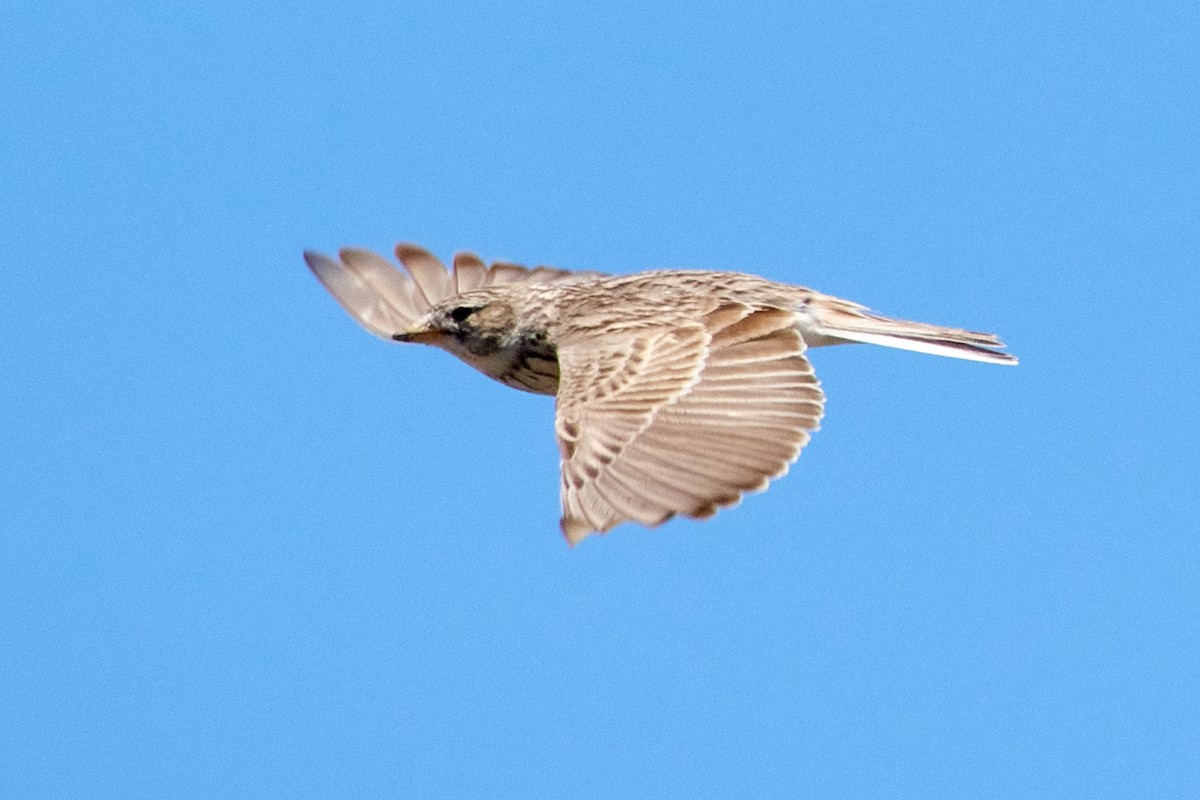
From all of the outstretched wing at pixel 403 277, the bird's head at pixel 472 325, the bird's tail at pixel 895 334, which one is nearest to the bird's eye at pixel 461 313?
the bird's head at pixel 472 325

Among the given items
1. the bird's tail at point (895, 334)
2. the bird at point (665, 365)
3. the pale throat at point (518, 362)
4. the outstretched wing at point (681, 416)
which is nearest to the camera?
the outstretched wing at point (681, 416)

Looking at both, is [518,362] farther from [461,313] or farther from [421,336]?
[421,336]

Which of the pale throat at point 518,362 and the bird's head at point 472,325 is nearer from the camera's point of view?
the pale throat at point 518,362

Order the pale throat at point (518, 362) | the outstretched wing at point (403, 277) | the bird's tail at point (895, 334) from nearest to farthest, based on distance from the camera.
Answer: the bird's tail at point (895, 334)
the pale throat at point (518, 362)
the outstretched wing at point (403, 277)

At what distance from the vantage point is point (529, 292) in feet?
35.8

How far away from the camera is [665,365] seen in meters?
9.30

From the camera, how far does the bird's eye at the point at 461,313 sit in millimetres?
10844

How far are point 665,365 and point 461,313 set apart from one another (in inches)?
76.1

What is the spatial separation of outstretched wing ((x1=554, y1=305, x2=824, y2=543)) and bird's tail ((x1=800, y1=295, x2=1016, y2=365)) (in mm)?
424

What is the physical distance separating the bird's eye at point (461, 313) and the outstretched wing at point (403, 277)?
2310 millimetres

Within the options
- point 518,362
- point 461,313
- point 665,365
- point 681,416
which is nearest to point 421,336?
point 461,313

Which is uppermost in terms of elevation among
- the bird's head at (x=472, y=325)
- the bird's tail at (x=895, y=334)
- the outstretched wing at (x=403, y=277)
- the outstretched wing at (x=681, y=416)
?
the outstretched wing at (x=403, y=277)

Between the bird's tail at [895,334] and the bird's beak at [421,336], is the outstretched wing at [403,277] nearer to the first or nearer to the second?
the bird's beak at [421,336]

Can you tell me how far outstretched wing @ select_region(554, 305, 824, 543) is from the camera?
7.92 metres
